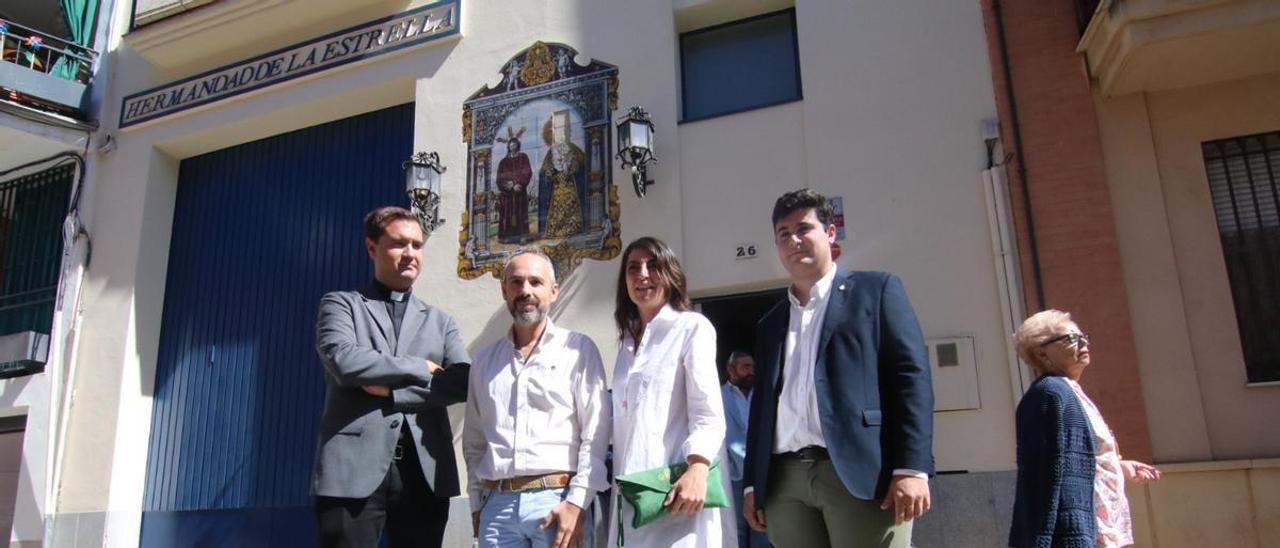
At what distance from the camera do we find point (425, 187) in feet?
26.1

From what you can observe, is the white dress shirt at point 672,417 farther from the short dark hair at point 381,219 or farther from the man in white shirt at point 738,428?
the man in white shirt at point 738,428

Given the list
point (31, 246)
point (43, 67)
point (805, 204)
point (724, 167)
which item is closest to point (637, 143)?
point (724, 167)

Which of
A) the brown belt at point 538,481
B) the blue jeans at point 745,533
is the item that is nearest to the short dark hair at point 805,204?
the brown belt at point 538,481

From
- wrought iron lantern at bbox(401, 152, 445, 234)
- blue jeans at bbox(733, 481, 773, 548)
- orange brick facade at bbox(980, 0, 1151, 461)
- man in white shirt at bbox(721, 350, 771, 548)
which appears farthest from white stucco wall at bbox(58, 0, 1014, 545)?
blue jeans at bbox(733, 481, 773, 548)

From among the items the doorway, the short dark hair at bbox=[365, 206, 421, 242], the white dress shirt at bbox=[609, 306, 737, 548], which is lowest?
the white dress shirt at bbox=[609, 306, 737, 548]

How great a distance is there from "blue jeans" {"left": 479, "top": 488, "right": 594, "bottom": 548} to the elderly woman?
63.6 inches

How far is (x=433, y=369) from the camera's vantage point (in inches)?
135

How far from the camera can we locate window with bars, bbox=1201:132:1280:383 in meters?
5.77

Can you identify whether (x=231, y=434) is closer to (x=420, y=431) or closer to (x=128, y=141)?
(x=128, y=141)

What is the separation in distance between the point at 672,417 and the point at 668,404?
5 centimetres

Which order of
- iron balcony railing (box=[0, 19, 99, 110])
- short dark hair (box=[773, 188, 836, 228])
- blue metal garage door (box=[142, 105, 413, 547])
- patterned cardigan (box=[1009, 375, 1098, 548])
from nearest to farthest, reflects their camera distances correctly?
patterned cardigan (box=[1009, 375, 1098, 548])
short dark hair (box=[773, 188, 836, 228])
blue metal garage door (box=[142, 105, 413, 547])
iron balcony railing (box=[0, 19, 99, 110])

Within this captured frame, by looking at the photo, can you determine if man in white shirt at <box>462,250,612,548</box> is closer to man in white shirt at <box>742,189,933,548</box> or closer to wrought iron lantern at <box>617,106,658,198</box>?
man in white shirt at <box>742,189,933,548</box>

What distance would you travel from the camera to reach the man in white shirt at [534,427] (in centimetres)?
299

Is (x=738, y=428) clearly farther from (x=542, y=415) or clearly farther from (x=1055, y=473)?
(x=542, y=415)
